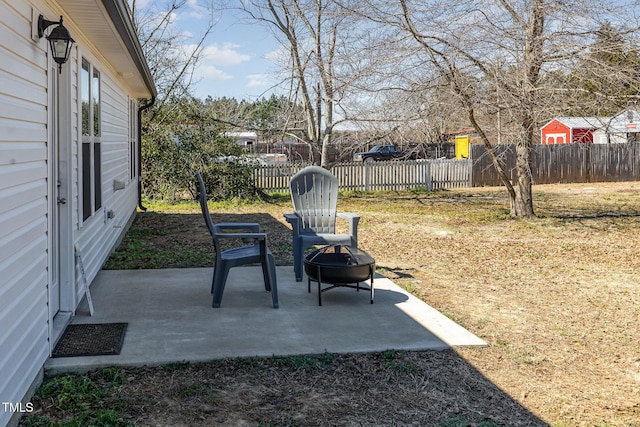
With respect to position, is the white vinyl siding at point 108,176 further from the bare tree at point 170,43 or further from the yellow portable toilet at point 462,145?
the yellow portable toilet at point 462,145

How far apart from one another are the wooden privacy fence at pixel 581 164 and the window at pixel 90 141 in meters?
17.7

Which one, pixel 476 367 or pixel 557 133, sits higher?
pixel 557 133

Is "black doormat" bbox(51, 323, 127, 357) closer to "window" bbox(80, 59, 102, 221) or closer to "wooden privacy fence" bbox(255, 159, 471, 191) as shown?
"window" bbox(80, 59, 102, 221)

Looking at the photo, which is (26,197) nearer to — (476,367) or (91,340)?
(91,340)

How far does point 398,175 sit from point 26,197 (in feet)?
58.2

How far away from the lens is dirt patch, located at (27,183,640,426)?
3465 millimetres

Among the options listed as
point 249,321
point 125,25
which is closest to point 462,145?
point 125,25

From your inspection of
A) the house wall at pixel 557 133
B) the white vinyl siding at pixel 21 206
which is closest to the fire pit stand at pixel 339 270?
the white vinyl siding at pixel 21 206

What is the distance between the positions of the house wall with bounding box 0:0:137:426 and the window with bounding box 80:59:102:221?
0.52 m

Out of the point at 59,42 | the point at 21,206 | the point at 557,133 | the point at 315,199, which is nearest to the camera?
the point at 21,206

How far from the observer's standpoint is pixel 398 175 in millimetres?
20672

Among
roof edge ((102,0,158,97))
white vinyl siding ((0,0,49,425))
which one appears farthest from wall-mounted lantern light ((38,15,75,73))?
roof edge ((102,0,158,97))

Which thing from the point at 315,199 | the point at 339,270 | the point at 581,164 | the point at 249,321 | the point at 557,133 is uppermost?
the point at 557,133

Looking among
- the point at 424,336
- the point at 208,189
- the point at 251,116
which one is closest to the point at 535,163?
the point at 251,116
